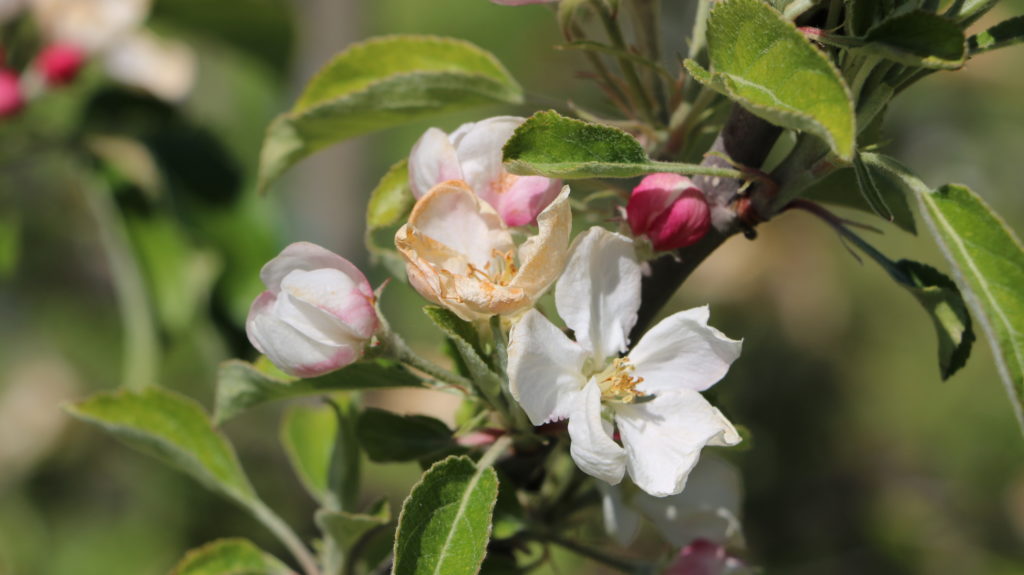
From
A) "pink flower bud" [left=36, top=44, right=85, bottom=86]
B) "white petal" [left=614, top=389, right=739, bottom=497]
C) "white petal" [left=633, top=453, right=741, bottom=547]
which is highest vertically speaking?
"white petal" [left=614, top=389, right=739, bottom=497]

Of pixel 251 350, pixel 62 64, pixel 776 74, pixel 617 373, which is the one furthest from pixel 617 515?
pixel 62 64

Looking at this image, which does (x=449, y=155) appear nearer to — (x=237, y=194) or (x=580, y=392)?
(x=580, y=392)

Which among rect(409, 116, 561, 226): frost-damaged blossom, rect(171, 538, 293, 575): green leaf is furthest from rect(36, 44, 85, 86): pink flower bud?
rect(409, 116, 561, 226): frost-damaged blossom

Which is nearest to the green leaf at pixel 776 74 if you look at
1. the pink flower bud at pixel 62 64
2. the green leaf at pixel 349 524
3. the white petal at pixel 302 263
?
the white petal at pixel 302 263

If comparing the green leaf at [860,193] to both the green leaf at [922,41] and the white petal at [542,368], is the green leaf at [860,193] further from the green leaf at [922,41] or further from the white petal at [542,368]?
the white petal at [542,368]

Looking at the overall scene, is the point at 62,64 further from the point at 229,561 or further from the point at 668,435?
the point at 668,435

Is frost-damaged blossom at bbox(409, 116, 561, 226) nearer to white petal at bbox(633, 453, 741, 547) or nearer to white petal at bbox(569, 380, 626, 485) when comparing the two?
white petal at bbox(569, 380, 626, 485)

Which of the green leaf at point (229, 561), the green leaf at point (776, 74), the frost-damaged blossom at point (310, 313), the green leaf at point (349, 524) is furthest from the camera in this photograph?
the green leaf at point (229, 561)
